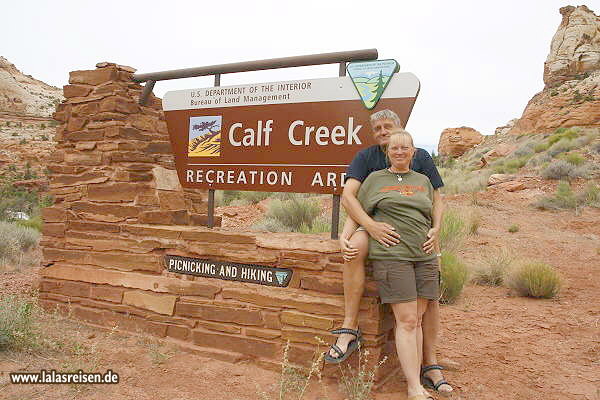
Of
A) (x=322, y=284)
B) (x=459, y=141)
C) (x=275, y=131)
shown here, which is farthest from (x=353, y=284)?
(x=459, y=141)

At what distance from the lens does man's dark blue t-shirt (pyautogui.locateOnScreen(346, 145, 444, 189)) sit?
311cm

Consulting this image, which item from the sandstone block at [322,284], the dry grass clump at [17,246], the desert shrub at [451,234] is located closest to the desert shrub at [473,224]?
the desert shrub at [451,234]

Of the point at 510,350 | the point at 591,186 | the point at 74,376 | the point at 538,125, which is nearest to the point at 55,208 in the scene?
the point at 74,376

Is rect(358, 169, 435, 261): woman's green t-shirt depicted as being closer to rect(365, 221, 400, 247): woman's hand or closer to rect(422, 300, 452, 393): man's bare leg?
rect(365, 221, 400, 247): woman's hand

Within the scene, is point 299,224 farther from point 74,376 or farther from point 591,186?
point 591,186

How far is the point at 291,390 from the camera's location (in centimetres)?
308

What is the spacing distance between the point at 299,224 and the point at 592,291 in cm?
494

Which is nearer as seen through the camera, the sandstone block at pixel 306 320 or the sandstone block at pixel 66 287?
the sandstone block at pixel 306 320

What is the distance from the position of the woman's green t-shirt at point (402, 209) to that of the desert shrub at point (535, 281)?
366 centimetres

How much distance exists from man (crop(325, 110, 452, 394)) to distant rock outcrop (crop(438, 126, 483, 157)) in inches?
1567

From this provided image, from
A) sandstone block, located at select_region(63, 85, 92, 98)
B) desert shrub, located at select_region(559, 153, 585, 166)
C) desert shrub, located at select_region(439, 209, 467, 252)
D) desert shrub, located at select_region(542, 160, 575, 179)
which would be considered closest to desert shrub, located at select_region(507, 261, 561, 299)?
desert shrub, located at select_region(439, 209, 467, 252)

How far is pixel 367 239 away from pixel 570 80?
37.6 m

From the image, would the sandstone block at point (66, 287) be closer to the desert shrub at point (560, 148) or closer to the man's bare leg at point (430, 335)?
the man's bare leg at point (430, 335)

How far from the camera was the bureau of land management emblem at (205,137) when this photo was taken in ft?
13.6
